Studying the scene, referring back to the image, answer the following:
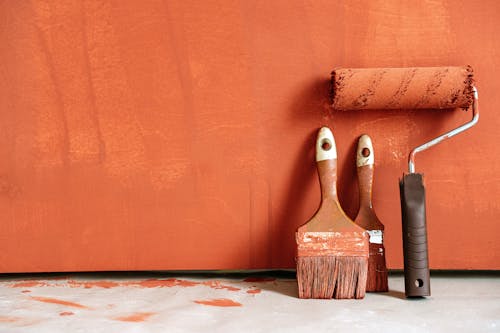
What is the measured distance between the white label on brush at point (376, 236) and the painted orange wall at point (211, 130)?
4.4 inches

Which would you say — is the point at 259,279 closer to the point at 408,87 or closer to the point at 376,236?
the point at 376,236

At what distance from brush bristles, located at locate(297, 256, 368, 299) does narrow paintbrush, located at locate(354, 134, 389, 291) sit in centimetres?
7

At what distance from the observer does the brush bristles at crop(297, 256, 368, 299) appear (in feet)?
3.64

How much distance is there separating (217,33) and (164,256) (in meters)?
0.58

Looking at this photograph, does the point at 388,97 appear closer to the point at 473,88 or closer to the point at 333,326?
the point at 473,88

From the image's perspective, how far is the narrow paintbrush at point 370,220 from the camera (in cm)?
117

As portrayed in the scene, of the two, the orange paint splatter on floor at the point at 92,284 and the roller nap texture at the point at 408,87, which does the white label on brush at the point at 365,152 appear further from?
the orange paint splatter on floor at the point at 92,284

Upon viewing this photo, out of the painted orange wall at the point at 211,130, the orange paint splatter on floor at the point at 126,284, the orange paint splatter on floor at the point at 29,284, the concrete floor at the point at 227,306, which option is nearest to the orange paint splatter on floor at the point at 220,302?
the concrete floor at the point at 227,306

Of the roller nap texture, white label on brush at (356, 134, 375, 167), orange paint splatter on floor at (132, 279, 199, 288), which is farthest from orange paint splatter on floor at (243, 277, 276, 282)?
the roller nap texture

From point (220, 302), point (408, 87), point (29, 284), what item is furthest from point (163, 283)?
point (408, 87)

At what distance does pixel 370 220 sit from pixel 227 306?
38 cm

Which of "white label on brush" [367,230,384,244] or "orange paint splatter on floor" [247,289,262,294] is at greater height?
"white label on brush" [367,230,384,244]

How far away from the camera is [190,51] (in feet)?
4.37

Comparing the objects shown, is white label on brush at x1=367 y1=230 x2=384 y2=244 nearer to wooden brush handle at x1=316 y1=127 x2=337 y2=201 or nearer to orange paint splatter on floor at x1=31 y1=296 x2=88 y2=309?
wooden brush handle at x1=316 y1=127 x2=337 y2=201
